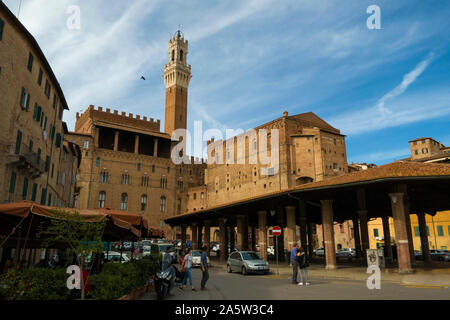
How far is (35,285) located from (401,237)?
17.5 m

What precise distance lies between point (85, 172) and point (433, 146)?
81916 mm

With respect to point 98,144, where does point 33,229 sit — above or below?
below

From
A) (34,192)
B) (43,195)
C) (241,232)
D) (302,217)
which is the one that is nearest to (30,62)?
(34,192)

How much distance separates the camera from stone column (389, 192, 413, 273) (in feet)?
58.7

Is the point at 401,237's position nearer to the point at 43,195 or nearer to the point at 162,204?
the point at 43,195

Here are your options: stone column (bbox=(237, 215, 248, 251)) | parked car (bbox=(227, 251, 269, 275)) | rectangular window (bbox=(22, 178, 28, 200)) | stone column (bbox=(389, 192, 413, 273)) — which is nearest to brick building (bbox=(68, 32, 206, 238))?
stone column (bbox=(237, 215, 248, 251))

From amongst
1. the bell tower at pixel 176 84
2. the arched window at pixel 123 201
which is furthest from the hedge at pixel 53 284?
the bell tower at pixel 176 84

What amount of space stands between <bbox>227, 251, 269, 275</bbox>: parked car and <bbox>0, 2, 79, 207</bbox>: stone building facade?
14027mm

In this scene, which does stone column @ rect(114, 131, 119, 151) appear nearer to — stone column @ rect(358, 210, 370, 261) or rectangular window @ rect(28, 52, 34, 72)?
rectangular window @ rect(28, 52, 34, 72)

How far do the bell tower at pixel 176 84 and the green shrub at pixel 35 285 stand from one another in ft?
243

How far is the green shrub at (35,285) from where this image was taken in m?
6.98
